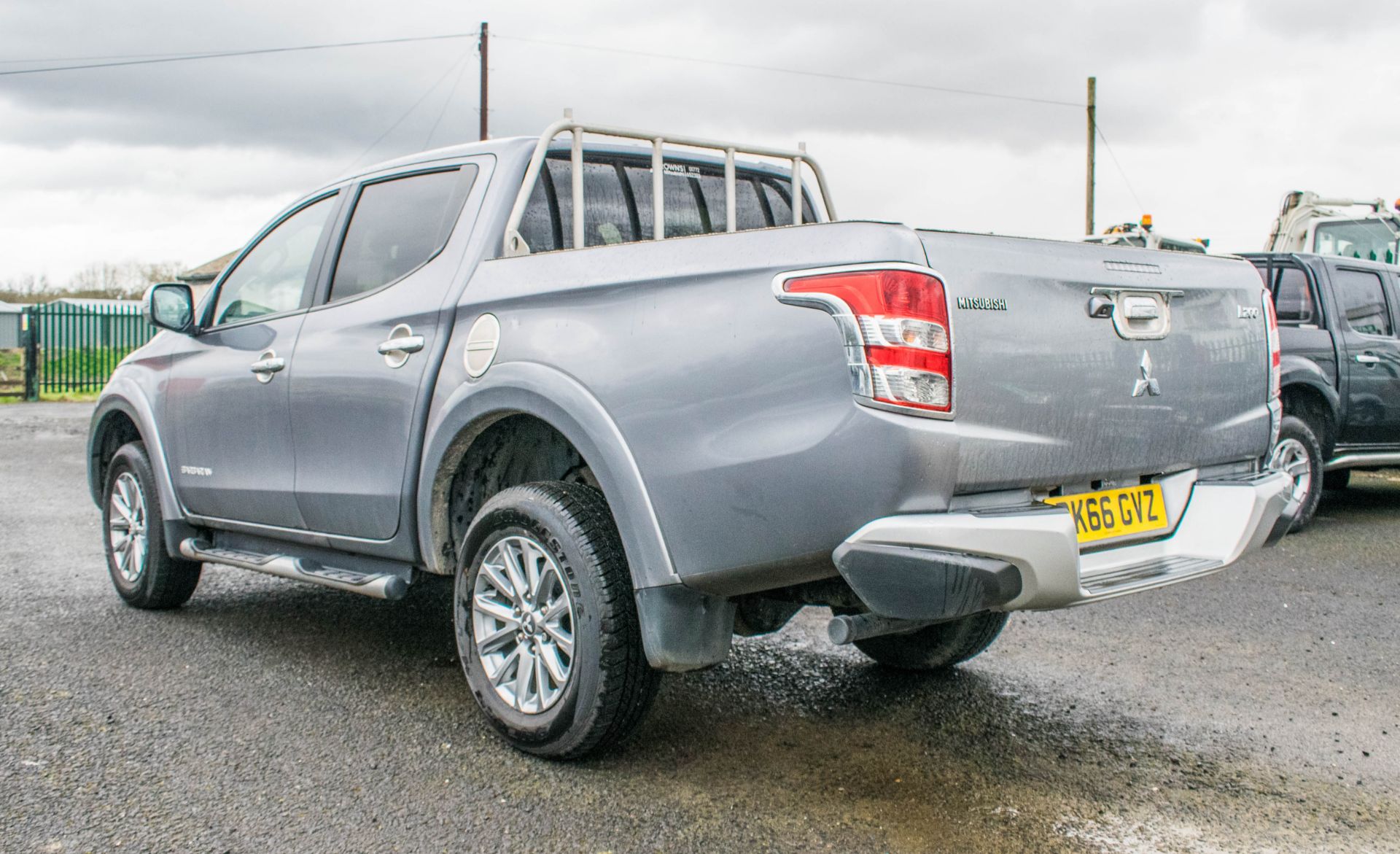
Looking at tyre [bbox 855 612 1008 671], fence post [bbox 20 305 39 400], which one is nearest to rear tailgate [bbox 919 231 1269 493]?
tyre [bbox 855 612 1008 671]

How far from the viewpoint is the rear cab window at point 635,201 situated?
4.25 meters

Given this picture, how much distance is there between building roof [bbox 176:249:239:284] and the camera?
37.7 meters

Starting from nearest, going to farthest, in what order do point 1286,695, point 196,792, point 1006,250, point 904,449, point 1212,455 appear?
point 904,449 → point 1006,250 → point 196,792 → point 1212,455 → point 1286,695

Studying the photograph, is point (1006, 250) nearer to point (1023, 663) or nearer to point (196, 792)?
point (1023, 663)

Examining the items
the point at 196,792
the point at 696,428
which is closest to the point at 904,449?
the point at 696,428

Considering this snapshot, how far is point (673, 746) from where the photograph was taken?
369 centimetres

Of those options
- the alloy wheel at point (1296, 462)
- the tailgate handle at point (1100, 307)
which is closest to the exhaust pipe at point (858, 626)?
the tailgate handle at point (1100, 307)

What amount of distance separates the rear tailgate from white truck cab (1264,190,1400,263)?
37.3 feet

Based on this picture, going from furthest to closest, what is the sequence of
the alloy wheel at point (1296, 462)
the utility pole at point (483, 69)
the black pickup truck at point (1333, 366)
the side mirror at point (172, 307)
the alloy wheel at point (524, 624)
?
the utility pole at point (483, 69) → the black pickup truck at point (1333, 366) → the alloy wheel at point (1296, 462) → the side mirror at point (172, 307) → the alloy wheel at point (524, 624)

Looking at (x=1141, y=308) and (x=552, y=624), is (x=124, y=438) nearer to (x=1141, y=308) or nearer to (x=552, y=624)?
(x=552, y=624)

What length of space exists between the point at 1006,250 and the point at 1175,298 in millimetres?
699

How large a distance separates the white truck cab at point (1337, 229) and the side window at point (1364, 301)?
489cm

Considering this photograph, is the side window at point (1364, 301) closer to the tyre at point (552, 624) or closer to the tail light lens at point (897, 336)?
the tail light lens at point (897, 336)

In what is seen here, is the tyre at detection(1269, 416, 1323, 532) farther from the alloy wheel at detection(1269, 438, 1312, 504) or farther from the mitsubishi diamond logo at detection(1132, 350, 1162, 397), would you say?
the mitsubishi diamond logo at detection(1132, 350, 1162, 397)
